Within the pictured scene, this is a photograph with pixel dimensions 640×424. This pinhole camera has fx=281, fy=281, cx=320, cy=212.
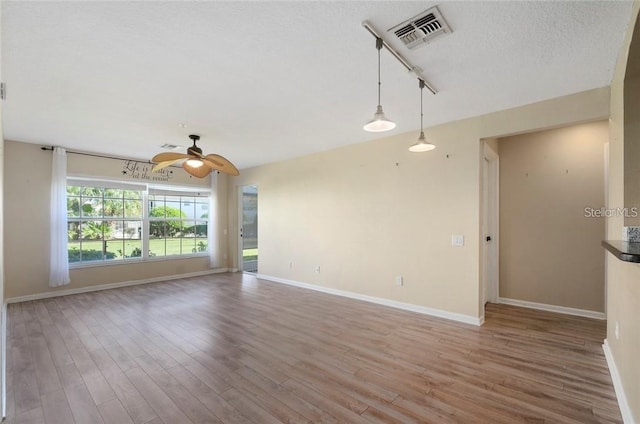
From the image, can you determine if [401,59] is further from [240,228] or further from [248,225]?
[248,225]

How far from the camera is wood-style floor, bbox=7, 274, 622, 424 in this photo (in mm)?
2012

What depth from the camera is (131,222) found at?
20.2 feet

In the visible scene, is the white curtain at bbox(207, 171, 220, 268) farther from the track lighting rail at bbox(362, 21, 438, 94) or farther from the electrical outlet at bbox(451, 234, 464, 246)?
the track lighting rail at bbox(362, 21, 438, 94)

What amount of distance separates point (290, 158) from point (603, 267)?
210 inches

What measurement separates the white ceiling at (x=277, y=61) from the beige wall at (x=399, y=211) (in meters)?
0.28

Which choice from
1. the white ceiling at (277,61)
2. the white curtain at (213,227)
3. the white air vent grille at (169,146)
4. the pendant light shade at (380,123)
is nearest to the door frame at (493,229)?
the white ceiling at (277,61)

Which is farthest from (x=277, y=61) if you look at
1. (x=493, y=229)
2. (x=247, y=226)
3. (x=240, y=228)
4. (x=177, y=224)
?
(x=247, y=226)

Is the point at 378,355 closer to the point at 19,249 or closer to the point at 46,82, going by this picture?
the point at 46,82

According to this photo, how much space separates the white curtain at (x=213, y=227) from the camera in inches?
283

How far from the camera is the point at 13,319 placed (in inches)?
154

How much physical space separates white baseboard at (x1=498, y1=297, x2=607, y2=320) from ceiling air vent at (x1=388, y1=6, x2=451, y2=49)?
13.5 feet

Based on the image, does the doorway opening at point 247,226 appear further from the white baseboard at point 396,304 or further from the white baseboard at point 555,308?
the white baseboard at point 555,308

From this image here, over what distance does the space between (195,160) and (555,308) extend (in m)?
5.60

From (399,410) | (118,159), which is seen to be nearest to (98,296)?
(118,159)
